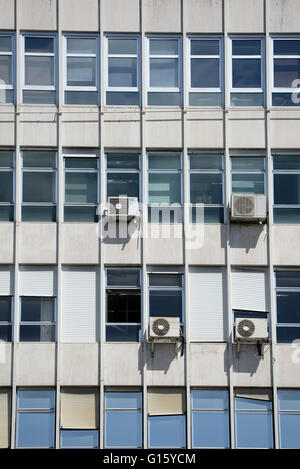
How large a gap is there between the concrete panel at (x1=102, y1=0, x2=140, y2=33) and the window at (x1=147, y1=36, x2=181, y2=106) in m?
0.55

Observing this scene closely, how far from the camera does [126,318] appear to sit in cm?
2236

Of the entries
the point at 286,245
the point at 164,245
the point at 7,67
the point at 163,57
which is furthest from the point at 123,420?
the point at 7,67

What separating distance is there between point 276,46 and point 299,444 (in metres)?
8.89

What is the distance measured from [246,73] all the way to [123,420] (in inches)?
323

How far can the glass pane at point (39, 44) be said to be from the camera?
2356 centimetres

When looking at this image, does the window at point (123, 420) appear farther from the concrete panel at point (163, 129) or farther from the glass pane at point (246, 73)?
the glass pane at point (246, 73)

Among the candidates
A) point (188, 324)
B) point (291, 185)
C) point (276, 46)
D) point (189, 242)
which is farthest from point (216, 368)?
point (276, 46)

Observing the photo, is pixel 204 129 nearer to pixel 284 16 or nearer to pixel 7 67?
pixel 284 16

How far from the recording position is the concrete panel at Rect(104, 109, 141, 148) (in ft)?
75.6

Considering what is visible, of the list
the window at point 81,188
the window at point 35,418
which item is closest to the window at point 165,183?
the window at point 81,188

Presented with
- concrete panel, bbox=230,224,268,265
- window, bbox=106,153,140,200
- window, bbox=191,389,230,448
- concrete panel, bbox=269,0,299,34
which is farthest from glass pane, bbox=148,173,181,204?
window, bbox=191,389,230,448

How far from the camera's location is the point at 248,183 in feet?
76.1

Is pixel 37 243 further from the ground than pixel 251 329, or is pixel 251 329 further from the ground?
pixel 37 243
